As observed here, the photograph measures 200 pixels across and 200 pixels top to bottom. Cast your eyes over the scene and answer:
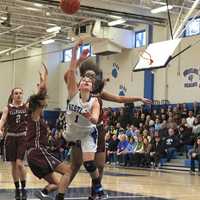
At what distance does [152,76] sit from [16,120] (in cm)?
1756

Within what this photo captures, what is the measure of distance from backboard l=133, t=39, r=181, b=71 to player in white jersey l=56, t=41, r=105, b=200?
1019 centimetres

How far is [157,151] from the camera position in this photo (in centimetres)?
1852

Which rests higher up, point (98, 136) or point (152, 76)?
point (152, 76)

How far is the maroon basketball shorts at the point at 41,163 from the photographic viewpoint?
6156mm

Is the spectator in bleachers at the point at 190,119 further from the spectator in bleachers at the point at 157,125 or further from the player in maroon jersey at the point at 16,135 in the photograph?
the player in maroon jersey at the point at 16,135

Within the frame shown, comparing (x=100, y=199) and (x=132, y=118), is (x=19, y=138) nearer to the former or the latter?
(x=100, y=199)

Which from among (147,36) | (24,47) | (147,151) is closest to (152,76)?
(147,36)

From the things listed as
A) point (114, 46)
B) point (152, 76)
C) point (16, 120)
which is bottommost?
point (16, 120)

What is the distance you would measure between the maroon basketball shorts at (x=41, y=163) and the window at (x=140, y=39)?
1938cm

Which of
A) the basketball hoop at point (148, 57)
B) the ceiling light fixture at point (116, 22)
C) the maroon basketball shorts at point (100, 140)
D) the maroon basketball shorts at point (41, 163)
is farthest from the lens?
the ceiling light fixture at point (116, 22)

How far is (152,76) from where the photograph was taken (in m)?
24.3

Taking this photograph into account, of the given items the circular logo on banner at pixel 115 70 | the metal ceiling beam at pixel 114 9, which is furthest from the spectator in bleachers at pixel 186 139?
the circular logo on banner at pixel 115 70

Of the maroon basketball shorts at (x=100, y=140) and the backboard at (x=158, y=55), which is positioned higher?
the backboard at (x=158, y=55)

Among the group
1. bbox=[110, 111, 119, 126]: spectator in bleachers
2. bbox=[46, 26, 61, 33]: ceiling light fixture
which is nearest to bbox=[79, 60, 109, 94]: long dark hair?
bbox=[110, 111, 119, 126]: spectator in bleachers
